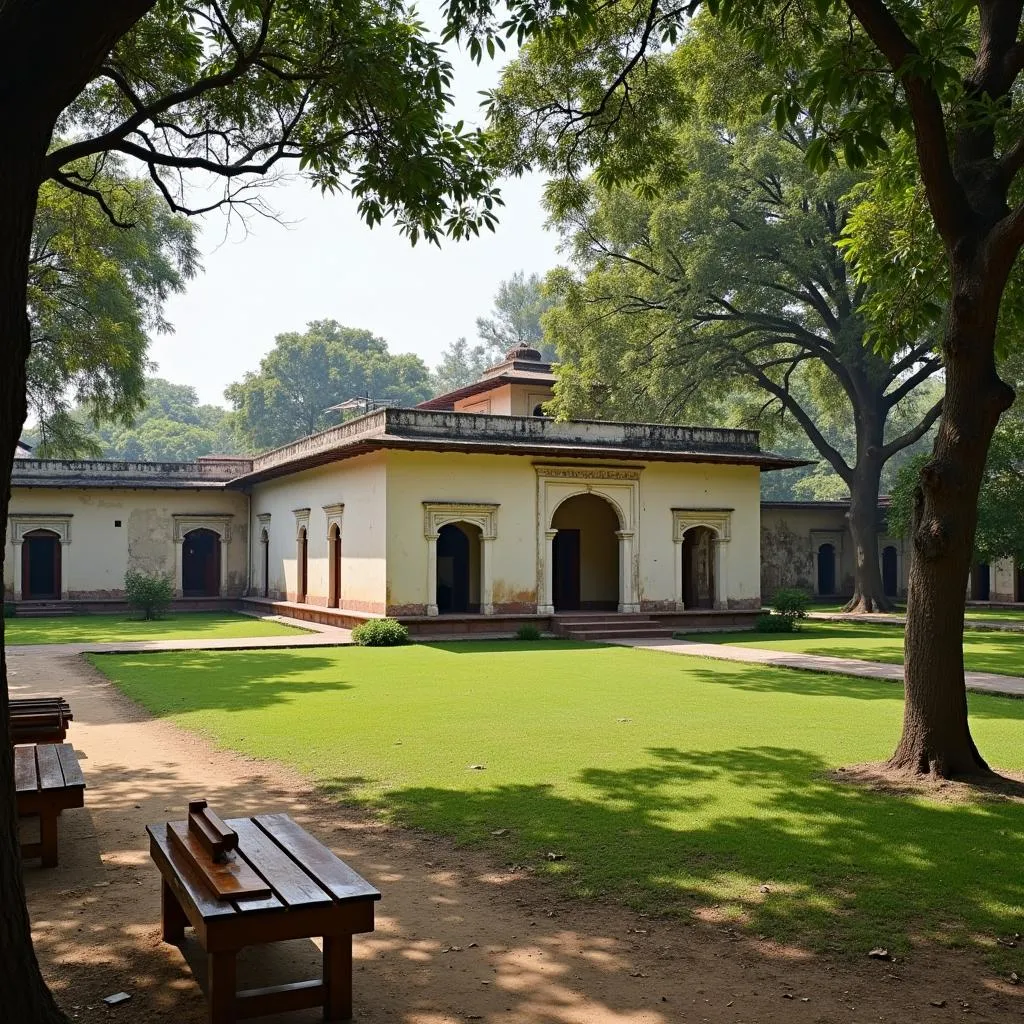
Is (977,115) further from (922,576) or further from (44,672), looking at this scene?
(44,672)

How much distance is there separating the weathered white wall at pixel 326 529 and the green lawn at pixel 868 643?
6.68 metres

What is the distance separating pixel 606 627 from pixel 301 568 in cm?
862

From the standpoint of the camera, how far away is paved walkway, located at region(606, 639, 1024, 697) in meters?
13.1

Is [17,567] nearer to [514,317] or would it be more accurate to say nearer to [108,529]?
[108,529]

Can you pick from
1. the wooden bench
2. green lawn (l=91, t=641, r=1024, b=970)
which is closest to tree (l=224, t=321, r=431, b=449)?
green lawn (l=91, t=641, r=1024, b=970)

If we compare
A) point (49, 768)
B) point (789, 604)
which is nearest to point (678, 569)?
point (789, 604)

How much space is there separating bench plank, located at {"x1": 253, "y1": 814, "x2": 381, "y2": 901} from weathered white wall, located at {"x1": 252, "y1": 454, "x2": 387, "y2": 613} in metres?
15.7

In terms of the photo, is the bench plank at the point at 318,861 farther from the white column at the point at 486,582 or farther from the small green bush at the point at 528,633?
the white column at the point at 486,582

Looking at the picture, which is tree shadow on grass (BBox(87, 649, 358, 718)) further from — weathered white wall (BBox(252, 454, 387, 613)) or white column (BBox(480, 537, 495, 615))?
white column (BBox(480, 537, 495, 615))

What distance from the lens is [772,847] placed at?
5699 millimetres

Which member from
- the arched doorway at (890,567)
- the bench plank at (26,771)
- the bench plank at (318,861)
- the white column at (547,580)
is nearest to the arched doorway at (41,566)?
the white column at (547,580)

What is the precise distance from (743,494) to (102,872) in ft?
67.7

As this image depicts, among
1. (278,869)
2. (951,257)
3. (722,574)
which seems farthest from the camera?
(722,574)

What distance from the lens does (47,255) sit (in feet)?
65.9
